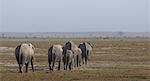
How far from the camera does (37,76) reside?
26.6 meters

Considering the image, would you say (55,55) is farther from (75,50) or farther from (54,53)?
(75,50)

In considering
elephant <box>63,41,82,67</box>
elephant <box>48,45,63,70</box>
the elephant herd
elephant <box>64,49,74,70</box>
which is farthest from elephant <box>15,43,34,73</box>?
elephant <box>63,41,82,67</box>

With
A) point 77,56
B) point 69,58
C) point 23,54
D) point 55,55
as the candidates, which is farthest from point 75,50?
point 23,54

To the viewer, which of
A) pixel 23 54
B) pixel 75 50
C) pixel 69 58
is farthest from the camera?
pixel 75 50

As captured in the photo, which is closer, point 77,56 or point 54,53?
point 54,53

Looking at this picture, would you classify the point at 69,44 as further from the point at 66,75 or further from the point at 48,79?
the point at 48,79

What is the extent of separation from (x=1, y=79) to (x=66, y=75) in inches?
174

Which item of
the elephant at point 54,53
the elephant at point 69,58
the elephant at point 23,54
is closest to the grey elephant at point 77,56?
the elephant at point 69,58

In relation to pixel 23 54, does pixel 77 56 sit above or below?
below

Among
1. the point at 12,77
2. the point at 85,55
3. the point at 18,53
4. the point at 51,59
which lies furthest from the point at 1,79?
the point at 85,55

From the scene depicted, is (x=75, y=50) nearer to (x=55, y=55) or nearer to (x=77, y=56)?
(x=77, y=56)

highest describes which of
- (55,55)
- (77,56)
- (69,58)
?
(55,55)

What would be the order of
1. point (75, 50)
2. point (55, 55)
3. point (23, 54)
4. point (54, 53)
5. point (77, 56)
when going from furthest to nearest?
point (77, 56) → point (75, 50) → point (55, 55) → point (54, 53) → point (23, 54)

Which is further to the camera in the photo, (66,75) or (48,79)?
(66,75)
